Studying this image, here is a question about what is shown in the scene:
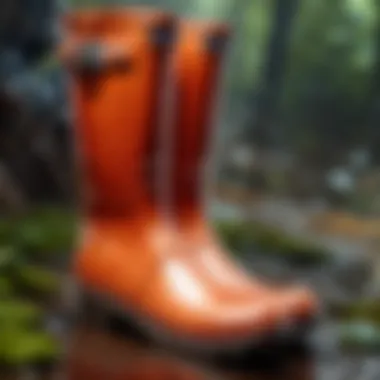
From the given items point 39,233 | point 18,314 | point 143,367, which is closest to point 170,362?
point 143,367

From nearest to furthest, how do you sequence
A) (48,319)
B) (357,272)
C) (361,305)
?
(48,319)
(361,305)
(357,272)

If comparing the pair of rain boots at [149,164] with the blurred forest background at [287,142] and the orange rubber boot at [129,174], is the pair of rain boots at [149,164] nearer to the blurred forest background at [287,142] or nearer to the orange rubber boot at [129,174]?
the orange rubber boot at [129,174]

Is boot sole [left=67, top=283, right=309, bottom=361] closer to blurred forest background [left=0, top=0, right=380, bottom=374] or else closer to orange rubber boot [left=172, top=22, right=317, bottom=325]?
orange rubber boot [left=172, top=22, right=317, bottom=325]

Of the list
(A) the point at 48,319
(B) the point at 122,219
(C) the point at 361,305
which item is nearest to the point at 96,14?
(B) the point at 122,219

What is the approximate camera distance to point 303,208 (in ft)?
4.70

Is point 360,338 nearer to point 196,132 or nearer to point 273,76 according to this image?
point 196,132

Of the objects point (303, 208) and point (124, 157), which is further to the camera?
point (303, 208)

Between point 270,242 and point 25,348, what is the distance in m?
0.54

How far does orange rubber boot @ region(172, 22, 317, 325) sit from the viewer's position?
104cm

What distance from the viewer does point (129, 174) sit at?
3.38ft

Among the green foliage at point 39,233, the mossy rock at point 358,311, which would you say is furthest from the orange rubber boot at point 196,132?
the green foliage at point 39,233

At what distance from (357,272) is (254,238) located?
6.1 inches

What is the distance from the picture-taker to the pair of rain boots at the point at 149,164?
1000 millimetres

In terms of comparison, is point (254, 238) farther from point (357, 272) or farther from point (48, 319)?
point (48, 319)
